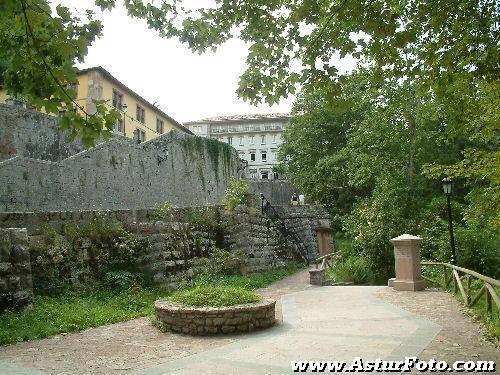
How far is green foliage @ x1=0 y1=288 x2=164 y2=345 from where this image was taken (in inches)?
287

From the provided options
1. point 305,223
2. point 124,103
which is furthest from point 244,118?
point 305,223

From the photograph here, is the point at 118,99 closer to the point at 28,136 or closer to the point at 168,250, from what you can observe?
the point at 28,136

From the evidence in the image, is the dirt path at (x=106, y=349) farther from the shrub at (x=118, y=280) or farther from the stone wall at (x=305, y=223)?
the stone wall at (x=305, y=223)

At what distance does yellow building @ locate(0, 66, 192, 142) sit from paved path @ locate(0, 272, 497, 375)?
1950 cm

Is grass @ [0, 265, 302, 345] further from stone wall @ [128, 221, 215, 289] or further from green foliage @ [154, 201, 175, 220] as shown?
green foliage @ [154, 201, 175, 220]

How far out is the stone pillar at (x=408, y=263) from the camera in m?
12.2

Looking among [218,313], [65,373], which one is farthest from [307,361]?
[65,373]

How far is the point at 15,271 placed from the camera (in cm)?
827

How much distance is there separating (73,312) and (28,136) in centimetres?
1165

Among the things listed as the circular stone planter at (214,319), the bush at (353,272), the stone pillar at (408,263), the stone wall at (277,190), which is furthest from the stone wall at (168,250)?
the stone wall at (277,190)

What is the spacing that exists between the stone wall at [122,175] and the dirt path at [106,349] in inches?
331

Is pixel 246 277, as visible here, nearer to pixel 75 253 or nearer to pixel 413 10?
pixel 75 253

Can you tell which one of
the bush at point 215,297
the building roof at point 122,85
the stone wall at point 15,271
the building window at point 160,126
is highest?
the building roof at point 122,85

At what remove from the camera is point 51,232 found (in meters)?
10.1
